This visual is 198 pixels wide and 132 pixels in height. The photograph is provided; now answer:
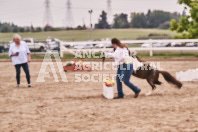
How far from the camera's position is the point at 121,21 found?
365 feet

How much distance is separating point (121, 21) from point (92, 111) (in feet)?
345

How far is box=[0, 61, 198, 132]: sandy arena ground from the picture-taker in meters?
6.09

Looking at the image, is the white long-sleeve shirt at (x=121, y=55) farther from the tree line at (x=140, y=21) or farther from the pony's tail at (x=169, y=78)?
the tree line at (x=140, y=21)

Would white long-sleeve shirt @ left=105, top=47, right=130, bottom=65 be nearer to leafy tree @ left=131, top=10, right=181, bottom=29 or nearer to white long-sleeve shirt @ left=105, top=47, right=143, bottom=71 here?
white long-sleeve shirt @ left=105, top=47, right=143, bottom=71

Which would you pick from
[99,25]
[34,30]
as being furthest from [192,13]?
[99,25]

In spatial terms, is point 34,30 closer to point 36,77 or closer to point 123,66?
point 36,77

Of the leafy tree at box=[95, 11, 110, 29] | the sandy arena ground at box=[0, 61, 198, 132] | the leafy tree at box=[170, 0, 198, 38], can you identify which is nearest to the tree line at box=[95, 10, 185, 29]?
the leafy tree at box=[95, 11, 110, 29]

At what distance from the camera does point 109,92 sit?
29.3 ft

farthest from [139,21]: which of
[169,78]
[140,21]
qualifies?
[169,78]

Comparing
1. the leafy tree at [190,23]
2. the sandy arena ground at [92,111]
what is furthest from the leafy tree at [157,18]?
the sandy arena ground at [92,111]

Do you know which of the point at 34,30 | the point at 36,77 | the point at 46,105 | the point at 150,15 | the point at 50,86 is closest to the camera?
the point at 46,105

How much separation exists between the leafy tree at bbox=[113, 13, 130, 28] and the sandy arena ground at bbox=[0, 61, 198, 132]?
311ft

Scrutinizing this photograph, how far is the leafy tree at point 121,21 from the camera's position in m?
106

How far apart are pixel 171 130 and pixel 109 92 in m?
3.33
